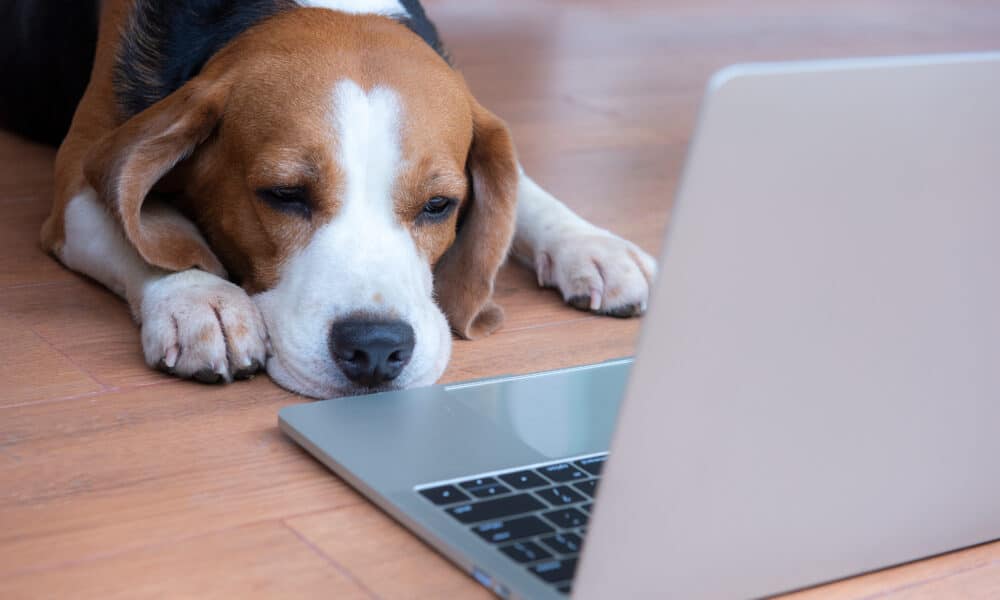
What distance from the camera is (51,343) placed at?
1756 mm

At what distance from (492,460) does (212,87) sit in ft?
2.60

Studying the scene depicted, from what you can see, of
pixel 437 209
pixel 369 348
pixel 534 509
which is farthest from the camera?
pixel 437 209

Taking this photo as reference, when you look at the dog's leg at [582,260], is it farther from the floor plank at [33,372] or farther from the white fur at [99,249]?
the floor plank at [33,372]

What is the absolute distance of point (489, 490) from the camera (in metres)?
1.24

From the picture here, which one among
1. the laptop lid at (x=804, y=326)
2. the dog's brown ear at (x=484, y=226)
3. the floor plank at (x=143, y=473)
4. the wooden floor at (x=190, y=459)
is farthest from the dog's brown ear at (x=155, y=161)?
the laptop lid at (x=804, y=326)

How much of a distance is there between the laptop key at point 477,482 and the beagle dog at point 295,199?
1.34 feet

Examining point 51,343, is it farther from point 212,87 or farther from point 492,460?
point 492,460

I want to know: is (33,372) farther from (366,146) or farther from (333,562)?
(333,562)

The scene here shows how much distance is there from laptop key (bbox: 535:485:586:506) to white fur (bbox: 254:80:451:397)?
454 mm

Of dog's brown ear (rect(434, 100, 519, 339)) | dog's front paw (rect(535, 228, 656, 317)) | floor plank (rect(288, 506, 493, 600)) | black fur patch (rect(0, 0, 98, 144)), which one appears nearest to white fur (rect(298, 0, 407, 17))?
dog's brown ear (rect(434, 100, 519, 339))

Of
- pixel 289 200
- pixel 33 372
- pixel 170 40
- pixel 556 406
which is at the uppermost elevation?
pixel 170 40

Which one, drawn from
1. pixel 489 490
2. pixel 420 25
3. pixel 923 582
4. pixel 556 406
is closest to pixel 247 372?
pixel 556 406

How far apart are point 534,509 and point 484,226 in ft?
2.87

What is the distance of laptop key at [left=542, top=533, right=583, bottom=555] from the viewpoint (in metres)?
1.12
